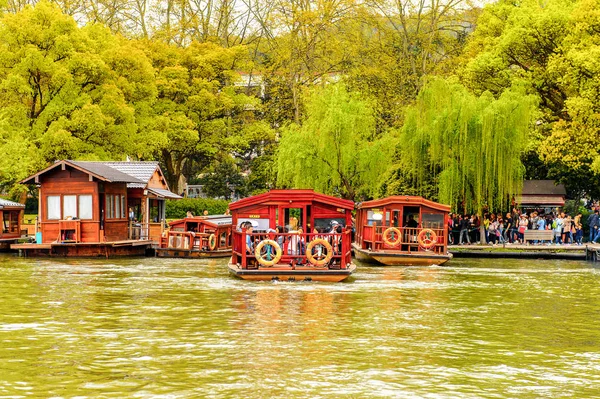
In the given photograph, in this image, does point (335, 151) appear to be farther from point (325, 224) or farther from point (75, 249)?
point (325, 224)

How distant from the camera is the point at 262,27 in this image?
68625 mm

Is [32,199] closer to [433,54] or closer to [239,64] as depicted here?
[239,64]

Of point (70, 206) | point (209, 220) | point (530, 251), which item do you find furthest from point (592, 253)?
point (70, 206)

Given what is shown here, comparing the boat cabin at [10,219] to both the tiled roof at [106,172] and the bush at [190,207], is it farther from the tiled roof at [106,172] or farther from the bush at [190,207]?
the bush at [190,207]

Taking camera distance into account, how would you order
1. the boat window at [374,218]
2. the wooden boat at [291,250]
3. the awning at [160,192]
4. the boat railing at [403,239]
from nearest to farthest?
the wooden boat at [291,250]
the boat railing at [403,239]
the boat window at [374,218]
the awning at [160,192]

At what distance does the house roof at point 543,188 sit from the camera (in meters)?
58.2

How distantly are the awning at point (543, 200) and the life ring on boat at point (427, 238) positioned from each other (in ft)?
68.1

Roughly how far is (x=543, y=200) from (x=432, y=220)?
821 inches

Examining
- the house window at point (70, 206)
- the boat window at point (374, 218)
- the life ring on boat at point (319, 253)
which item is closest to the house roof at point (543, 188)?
the boat window at point (374, 218)

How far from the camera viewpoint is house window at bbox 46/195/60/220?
143 feet

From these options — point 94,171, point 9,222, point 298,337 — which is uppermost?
point 94,171

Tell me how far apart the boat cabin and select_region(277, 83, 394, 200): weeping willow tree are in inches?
539

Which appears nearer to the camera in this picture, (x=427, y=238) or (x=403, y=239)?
Answer: (x=427, y=238)

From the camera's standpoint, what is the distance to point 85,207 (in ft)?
143
